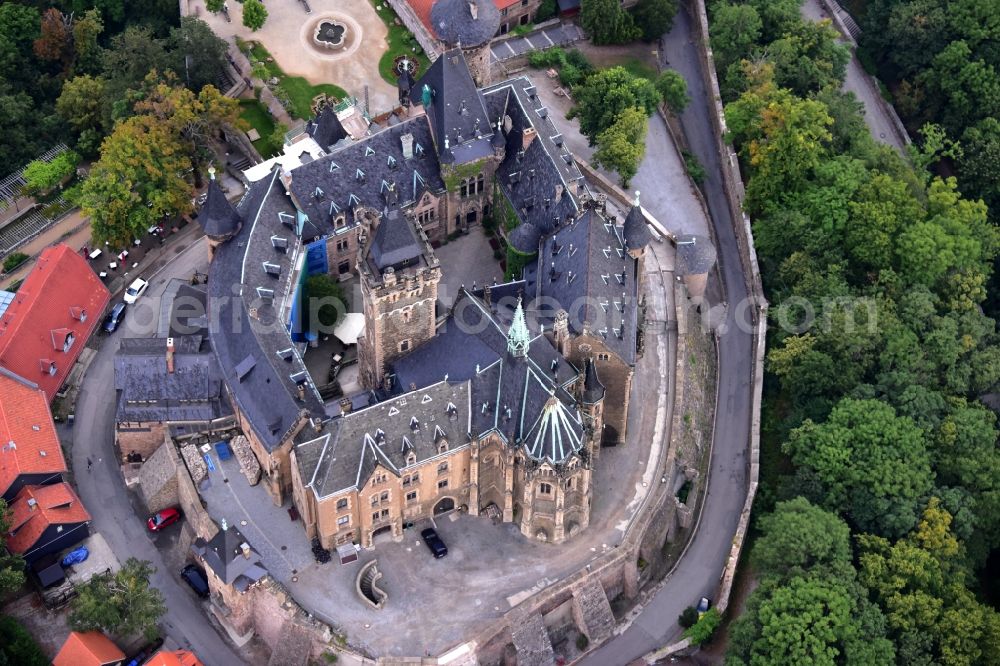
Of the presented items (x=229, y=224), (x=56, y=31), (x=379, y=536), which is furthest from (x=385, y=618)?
(x=56, y=31)

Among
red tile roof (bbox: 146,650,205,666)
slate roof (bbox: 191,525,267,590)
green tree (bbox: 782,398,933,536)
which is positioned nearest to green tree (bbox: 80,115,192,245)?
slate roof (bbox: 191,525,267,590)

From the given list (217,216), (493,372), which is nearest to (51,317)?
(217,216)

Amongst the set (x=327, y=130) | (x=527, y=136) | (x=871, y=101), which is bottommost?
(x=871, y=101)

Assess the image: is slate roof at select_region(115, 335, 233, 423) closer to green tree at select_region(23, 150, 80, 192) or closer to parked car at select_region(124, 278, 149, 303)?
parked car at select_region(124, 278, 149, 303)

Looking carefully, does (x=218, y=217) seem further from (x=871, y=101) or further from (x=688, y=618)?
(x=871, y=101)

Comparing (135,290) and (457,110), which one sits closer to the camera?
(457,110)

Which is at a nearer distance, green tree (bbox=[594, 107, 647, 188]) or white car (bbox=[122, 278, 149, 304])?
white car (bbox=[122, 278, 149, 304])

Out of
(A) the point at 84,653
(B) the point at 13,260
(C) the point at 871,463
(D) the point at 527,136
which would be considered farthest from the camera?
(B) the point at 13,260

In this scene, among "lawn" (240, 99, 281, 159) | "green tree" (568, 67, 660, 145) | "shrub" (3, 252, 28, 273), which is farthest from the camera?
"lawn" (240, 99, 281, 159)
